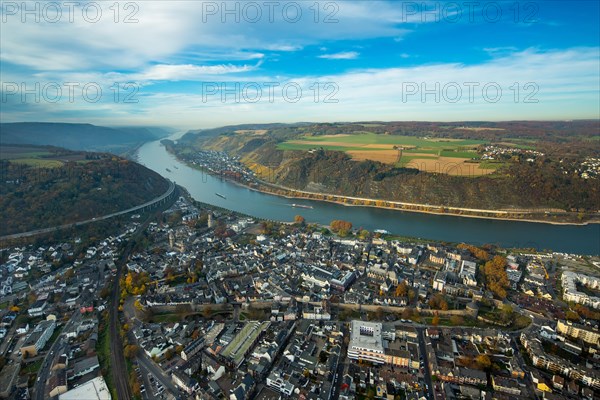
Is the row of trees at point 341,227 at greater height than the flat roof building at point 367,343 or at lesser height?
greater

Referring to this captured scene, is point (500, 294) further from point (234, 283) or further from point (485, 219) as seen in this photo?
point (485, 219)

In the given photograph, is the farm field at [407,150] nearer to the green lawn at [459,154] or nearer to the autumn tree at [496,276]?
the green lawn at [459,154]

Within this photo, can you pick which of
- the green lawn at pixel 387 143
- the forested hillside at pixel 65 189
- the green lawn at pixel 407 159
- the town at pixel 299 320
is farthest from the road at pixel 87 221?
the green lawn at pixel 407 159

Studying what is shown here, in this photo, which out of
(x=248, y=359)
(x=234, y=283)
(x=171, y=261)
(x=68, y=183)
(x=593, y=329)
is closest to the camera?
(x=248, y=359)

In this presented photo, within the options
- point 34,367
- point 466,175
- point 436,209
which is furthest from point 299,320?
point 466,175

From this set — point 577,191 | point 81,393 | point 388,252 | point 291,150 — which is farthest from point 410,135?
point 81,393

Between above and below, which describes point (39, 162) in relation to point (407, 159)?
below

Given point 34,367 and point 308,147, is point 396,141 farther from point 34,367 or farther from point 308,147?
point 34,367
